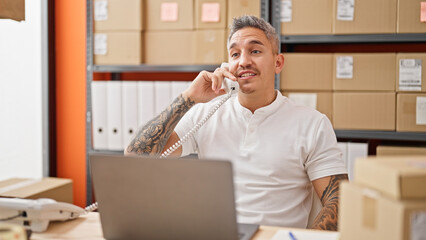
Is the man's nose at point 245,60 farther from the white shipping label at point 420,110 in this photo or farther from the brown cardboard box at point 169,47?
the white shipping label at point 420,110

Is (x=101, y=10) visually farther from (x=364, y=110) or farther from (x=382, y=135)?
(x=382, y=135)

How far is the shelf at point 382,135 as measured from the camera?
2.33 meters

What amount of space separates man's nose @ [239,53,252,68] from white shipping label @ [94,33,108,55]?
1.20 metres

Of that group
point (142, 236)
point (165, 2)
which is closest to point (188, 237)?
point (142, 236)

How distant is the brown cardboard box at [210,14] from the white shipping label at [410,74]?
3.11 feet

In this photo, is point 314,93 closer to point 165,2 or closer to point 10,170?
point 165,2

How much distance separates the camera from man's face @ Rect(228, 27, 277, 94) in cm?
179

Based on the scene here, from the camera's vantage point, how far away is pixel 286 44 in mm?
2701

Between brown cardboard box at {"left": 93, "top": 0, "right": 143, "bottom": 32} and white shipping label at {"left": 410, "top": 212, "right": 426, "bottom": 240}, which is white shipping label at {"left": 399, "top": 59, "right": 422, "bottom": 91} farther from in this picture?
white shipping label at {"left": 410, "top": 212, "right": 426, "bottom": 240}

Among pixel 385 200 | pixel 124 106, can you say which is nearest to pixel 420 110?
pixel 124 106

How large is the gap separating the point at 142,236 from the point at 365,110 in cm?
168

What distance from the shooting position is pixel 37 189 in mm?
1781

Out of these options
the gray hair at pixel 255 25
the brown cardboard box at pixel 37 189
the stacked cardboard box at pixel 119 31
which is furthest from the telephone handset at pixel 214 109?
the stacked cardboard box at pixel 119 31

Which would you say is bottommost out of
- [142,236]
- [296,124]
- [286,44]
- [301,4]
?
[142,236]
